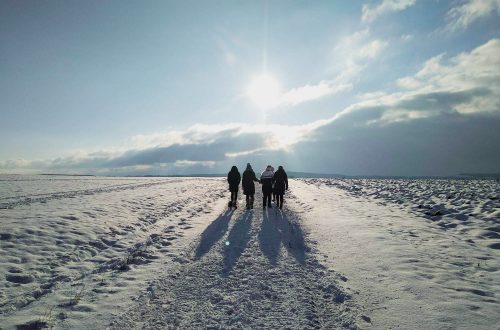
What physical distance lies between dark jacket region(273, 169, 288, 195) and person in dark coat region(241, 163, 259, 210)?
1155mm

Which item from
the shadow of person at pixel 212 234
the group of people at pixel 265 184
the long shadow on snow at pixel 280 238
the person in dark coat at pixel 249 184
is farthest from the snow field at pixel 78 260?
the group of people at pixel 265 184

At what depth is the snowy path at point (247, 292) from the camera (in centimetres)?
467

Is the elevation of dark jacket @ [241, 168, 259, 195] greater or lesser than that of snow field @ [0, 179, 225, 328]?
greater

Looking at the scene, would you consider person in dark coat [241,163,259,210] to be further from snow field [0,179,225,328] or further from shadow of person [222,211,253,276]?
snow field [0,179,225,328]

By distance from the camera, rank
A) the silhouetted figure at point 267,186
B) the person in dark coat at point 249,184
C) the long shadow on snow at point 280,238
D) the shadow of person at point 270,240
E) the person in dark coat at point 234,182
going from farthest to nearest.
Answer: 1. the person in dark coat at point 234,182
2. the person in dark coat at point 249,184
3. the silhouetted figure at point 267,186
4. the long shadow on snow at point 280,238
5. the shadow of person at point 270,240

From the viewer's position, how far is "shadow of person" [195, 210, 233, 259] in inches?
354

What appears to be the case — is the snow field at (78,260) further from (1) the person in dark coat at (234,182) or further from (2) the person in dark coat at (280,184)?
(2) the person in dark coat at (280,184)

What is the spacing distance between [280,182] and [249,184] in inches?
73.4

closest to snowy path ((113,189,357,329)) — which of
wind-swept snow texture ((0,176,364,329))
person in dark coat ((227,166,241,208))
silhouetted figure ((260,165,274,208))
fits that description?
wind-swept snow texture ((0,176,364,329))

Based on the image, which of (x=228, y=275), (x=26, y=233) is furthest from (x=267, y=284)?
(x=26, y=233)

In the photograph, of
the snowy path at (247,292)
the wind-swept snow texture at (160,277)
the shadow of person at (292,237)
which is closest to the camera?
the snowy path at (247,292)

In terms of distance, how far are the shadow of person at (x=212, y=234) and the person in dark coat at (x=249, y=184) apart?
2.92m

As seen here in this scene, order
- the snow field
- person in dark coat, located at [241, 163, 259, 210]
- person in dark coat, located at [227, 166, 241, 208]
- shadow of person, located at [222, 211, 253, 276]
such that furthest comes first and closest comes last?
person in dark coat, located at [227, 166, 241, 208] < person in dark coat, located at [241, 163, 259, 210] < shadow of person, located at [222, 211, 253, 276] < the snow field

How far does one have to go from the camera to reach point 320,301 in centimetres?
536
